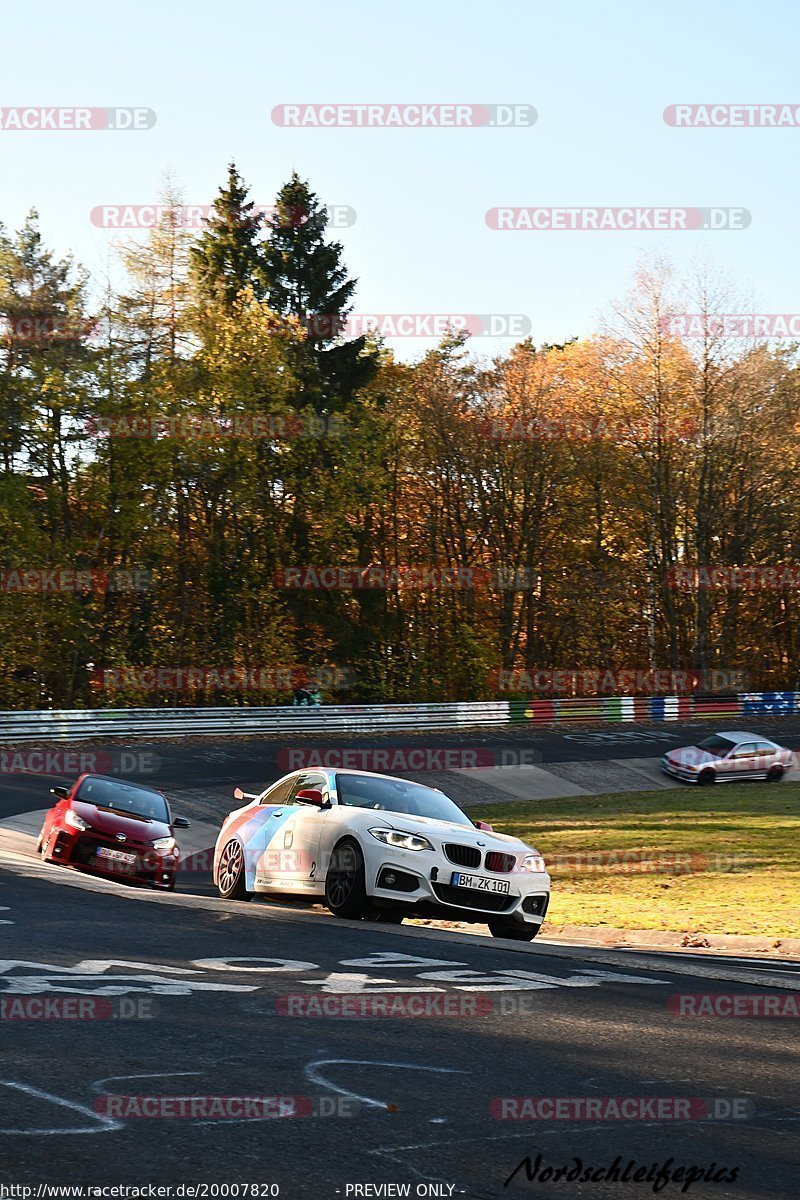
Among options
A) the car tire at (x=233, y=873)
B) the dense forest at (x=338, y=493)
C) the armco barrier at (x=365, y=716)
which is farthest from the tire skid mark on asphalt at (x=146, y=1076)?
the dense forest at (x=338, y=493)

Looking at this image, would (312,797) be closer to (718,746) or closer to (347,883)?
(347,883)

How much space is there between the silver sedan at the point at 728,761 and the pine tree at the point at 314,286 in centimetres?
2463

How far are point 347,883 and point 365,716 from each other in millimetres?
27284

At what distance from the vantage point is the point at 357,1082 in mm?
5980

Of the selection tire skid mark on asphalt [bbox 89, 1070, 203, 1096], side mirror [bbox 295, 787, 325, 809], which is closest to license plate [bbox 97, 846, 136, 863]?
side mirror [bbox 295, 787, 325, 809]

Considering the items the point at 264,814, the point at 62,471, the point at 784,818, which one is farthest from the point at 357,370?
the point at 264,814

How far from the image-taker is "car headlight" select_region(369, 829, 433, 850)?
11.9m

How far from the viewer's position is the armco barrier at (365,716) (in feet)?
109

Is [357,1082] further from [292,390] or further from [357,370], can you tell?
[357,370]

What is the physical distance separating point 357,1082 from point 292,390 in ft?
135

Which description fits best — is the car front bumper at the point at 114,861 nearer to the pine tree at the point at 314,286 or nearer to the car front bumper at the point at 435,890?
the car front bumper at the point at 435,890

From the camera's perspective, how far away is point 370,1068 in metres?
6.25

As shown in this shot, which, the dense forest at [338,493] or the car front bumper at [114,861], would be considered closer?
the car front bumper at [114,861]

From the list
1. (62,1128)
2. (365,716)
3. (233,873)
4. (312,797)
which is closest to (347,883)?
(312,797)
